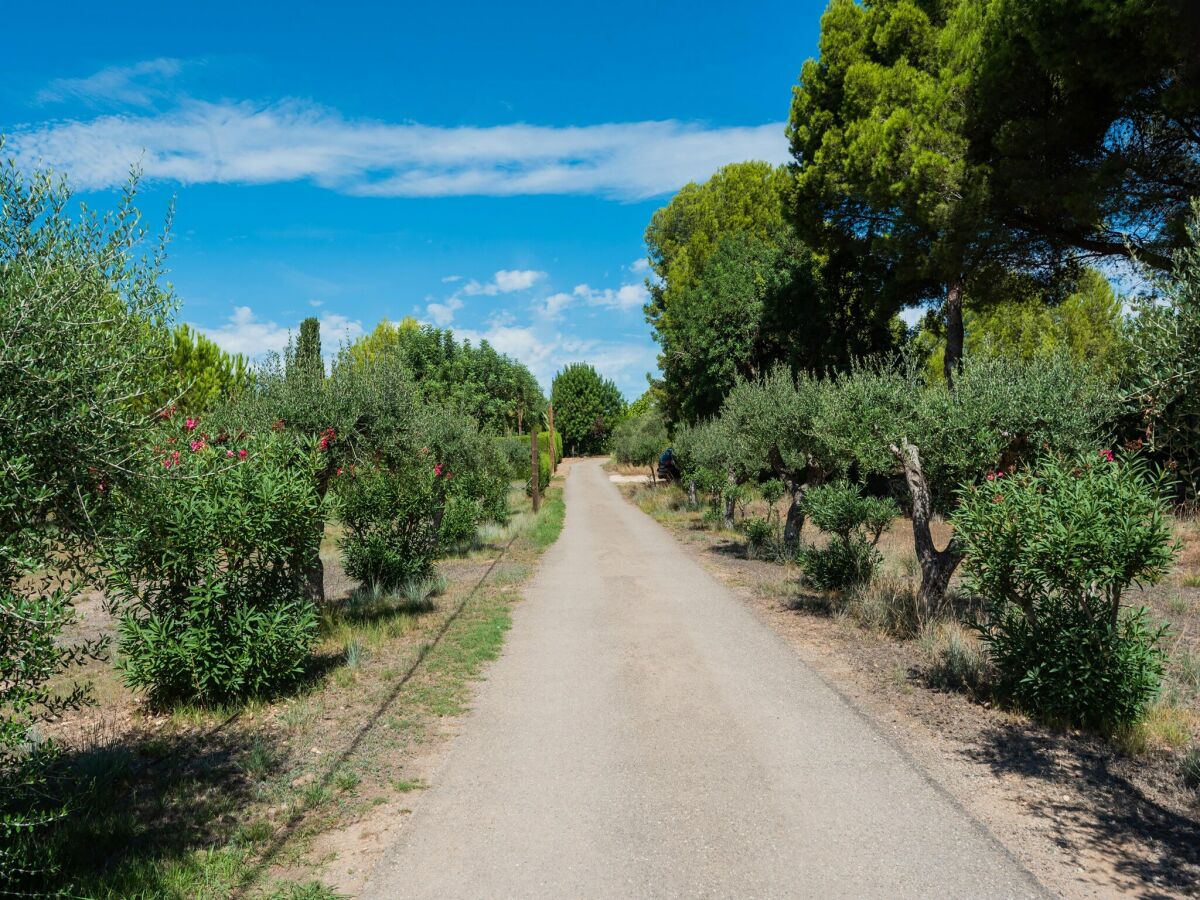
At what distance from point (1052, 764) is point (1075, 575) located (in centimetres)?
160

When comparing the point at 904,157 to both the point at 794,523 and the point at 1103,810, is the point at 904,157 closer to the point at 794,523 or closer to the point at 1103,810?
the point at 794,523

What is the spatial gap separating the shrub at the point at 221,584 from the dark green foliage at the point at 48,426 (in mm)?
2250

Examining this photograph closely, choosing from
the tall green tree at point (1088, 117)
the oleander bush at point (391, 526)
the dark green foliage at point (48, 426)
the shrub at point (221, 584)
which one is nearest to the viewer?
the dark green foliage at point (48, 426)

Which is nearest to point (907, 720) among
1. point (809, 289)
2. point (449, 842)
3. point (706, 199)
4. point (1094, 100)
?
point (449, 842)

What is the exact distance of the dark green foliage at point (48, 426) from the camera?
11.4ft

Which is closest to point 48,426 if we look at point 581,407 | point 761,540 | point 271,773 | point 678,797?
point 271,773

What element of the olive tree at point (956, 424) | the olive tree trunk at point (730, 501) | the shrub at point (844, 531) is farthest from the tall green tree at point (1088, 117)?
the olive tree trunk at point (730, 501)

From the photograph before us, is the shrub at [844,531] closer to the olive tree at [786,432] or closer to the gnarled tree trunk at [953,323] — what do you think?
the olive tree at [786,432]

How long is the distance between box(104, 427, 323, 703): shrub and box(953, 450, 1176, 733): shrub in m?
6.89

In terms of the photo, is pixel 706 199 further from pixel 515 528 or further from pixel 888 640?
pixel 888 640

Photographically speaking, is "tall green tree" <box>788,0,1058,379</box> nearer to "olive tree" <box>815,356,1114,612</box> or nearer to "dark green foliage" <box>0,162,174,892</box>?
"olive tree" <box>815,356,1114,612</box>

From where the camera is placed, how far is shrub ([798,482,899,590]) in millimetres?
12055

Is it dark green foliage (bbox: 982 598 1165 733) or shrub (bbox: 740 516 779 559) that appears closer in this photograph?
dark green foliage (bbox: 982 598 1165 733)

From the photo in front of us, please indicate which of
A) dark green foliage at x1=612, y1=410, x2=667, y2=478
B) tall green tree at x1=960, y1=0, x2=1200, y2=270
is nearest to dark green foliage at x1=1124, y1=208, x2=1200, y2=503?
tall green tree at x1=960, y1=0, x2=1200, y2=270
